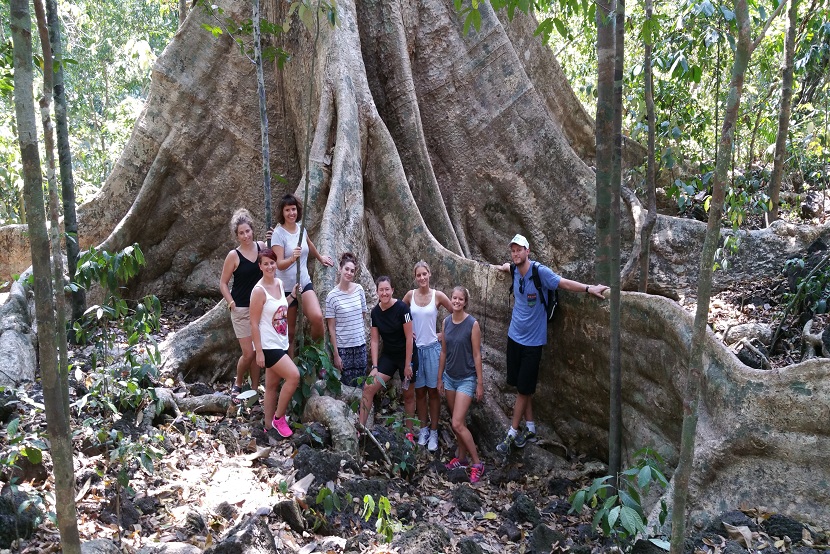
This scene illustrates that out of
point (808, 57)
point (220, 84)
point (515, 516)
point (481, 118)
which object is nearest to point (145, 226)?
point (220, 84)

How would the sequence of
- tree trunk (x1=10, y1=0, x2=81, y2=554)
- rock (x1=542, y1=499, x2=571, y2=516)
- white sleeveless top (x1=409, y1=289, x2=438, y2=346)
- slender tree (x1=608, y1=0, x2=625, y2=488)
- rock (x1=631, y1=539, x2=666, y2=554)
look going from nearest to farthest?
tree trunk (x1=10, y1=0, x2=81, y2=554) < rock (x1=631, y1=539, x2=666, y2=554) < slender tree (x1=608, y1=0, x2=625, y2=488) < rock (x1=542, y1=499, x2=571, y2=516) < white sleeveless top (x1=409, y1=289, x2=438, y2=346)

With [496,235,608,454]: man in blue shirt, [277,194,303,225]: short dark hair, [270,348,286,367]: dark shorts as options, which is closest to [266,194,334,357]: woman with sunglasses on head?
[277,194,303,225]: short dark hair

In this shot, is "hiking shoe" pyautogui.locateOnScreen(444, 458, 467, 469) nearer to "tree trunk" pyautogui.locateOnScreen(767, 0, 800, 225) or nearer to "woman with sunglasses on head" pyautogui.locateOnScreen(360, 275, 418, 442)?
"woman with sunglasses on head" pyautogui.locateOnScreen(360, 275, 418, 442)

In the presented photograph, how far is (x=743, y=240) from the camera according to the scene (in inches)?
345

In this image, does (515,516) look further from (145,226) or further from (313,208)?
(145,226)

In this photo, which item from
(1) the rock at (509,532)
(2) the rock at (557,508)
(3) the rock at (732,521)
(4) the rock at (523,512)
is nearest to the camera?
(3) the rock at (732,521)

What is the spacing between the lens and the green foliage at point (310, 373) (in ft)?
18.4

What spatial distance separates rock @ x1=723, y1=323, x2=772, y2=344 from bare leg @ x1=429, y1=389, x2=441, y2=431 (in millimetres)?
2926

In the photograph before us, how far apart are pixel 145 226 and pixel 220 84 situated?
1941 millimetres

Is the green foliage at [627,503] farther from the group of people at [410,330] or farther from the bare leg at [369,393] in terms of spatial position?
the bare leg at [369,393]

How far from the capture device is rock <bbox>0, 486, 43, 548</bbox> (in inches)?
141

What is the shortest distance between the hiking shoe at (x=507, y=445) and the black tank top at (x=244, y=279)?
2.49 metres

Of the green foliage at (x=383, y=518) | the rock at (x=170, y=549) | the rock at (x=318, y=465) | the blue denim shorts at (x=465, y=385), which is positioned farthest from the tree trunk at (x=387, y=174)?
the rock at (x=170, y=549)

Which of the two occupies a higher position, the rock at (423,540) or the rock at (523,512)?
the rock at (423,540)
